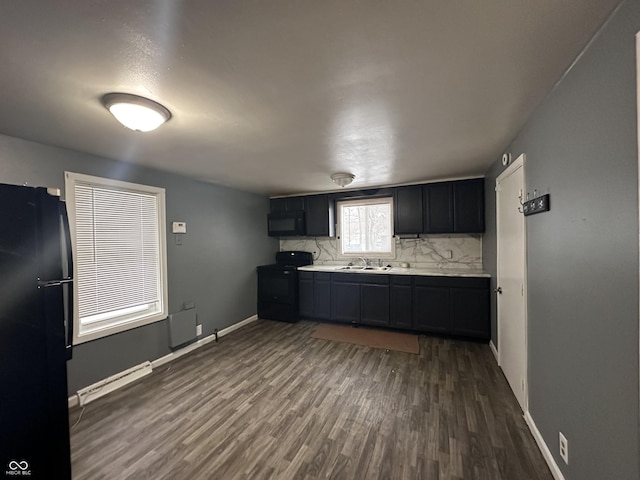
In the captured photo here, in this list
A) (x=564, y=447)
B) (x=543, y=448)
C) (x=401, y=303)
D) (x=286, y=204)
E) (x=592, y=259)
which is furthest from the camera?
(x=286, y=204)

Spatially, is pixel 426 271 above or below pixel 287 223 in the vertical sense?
below

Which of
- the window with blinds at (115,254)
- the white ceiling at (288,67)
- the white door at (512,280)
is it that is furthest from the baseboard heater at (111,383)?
the white door at (512,280)

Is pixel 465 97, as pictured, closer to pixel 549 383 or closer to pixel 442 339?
pixel 549 383

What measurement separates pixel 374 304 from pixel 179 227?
9.92 feet

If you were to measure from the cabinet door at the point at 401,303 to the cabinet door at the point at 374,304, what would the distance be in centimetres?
9

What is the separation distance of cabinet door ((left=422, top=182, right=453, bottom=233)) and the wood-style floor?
5.79 ft

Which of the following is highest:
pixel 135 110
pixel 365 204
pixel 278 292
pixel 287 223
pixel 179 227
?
pixel 135 110

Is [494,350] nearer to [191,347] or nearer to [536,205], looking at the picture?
[536,205]

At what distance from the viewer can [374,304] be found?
4059 mm

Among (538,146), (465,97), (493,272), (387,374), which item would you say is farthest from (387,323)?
(465,97)

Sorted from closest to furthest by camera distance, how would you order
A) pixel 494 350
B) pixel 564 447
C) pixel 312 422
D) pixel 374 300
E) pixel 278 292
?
pixel 564 447 < pixel 312 422 < pixel 494 350 < pixel 374 300 < pixel 278 292

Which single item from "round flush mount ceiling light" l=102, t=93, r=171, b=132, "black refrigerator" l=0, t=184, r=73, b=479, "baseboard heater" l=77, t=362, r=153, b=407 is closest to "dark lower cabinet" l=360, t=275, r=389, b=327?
"baseboard heater" l=77, t=362, r=153, b=407

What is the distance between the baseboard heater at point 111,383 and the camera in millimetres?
2338

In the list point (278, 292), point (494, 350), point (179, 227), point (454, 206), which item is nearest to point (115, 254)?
point (179, 227)
